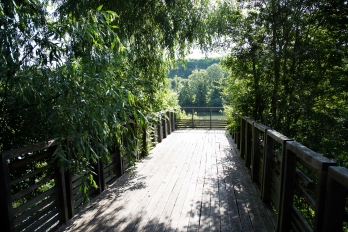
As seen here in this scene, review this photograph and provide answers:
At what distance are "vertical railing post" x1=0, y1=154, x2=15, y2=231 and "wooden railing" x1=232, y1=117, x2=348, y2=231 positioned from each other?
6.37 ft

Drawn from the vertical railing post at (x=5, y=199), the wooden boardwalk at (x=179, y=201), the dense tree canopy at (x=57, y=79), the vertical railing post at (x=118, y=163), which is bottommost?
the wooden boardwalk at (x=179, y=201)

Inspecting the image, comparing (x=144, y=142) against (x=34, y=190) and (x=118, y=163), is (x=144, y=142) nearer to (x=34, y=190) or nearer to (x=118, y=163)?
(x=118, y=163)

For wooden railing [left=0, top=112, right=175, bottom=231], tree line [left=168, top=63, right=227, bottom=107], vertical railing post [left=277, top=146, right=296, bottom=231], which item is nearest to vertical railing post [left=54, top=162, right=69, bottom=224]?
wooden railing [left=0, top=112, right=175, bottom=231]

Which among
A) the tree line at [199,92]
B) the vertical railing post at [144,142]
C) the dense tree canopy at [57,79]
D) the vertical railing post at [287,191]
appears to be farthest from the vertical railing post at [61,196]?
the tree line at [199,92]

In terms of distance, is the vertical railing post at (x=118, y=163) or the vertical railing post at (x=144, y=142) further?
the vertical railing post at (x=144, y=142)

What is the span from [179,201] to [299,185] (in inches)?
54.0

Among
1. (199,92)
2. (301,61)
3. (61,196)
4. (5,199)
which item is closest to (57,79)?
(5,199)

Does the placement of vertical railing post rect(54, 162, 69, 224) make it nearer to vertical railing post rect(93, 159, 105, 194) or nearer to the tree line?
vertical railing post rect(93, 159, 105, 194)

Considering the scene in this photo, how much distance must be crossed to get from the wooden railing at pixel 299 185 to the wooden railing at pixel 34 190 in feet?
5.43

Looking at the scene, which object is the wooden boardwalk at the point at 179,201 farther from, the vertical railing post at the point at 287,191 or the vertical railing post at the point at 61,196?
the vertical railing post at the point at 287,191

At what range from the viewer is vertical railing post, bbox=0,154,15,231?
165 cm

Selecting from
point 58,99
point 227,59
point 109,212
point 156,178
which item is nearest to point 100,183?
point 109,212

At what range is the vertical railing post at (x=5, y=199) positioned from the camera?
1650mm

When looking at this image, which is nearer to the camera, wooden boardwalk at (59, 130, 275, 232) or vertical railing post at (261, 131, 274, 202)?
wooden boardwalk at (59, 130, 275, 232)
